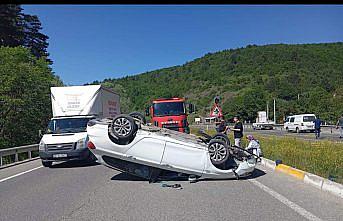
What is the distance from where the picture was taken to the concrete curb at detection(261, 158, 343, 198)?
770cm

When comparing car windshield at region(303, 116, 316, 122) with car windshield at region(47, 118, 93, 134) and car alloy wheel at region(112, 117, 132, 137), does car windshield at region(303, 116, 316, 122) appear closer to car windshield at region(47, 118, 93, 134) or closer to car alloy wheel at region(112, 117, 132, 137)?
car windshield at region(47, 118, 93, 134)

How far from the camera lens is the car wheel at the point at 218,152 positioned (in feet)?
30.8

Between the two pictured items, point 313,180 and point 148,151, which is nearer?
point 313,180

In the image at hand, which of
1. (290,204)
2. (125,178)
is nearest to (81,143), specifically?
(125,178)

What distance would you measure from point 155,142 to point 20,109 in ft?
78.4

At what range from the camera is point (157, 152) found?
9.36 meters

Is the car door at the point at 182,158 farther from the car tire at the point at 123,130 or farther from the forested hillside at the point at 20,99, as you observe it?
the forested hillside at the point at 20,99

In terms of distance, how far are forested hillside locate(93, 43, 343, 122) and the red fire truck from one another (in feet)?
141

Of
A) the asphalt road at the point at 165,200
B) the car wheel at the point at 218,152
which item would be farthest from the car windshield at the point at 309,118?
the car wheel at the point at 218,152

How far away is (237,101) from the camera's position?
334 feet

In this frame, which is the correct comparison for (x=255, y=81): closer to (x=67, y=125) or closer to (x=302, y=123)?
(x=302, y=123)

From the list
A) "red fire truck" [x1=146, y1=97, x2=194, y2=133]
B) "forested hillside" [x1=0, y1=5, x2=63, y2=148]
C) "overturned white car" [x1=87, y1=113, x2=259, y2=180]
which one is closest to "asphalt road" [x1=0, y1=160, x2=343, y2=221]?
"overturned white car" [x1=87, y1=113, x2=259, y2=180]

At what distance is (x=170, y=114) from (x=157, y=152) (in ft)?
39.4
